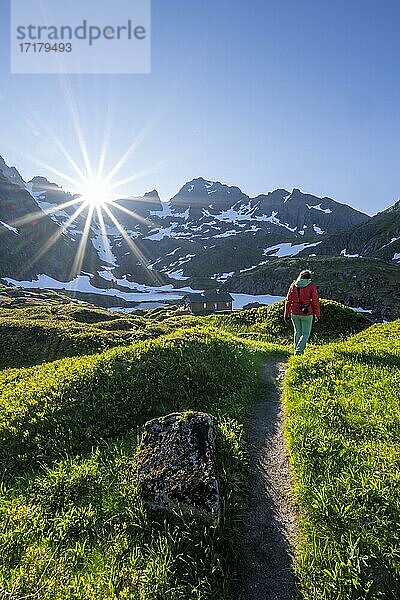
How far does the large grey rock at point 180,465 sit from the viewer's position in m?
5.93

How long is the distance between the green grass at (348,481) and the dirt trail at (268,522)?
24 centimetres

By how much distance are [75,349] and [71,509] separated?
1605 centimetres

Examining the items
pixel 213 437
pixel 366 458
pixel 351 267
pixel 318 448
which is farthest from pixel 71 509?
pixel 351 267

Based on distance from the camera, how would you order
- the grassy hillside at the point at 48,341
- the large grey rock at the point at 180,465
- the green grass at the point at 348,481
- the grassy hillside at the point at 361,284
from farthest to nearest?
1. the grassy hillside at the point at 361,284
2. the grassy hillside at the point at 48,341
3. the large grey rock at the point at 180,465
4. the green grass at the point at 348,481

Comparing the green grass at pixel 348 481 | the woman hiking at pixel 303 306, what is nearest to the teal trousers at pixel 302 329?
the woman hiking at pixel 303 306

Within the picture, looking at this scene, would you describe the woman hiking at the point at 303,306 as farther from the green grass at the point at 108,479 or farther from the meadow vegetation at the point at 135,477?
the green grass at the point at 108,479

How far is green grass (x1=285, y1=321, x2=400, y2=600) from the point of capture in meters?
4.83

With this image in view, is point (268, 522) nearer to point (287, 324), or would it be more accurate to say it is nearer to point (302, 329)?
point (302, 329)

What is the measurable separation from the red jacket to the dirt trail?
731cm

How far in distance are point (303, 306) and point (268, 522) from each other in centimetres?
1087

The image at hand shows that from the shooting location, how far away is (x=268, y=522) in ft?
19.9

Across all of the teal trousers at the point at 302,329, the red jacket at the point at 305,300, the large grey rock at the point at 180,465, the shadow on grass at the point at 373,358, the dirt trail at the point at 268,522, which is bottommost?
the dirt trail at the point at 268,522

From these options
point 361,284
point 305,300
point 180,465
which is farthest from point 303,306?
point 361,284

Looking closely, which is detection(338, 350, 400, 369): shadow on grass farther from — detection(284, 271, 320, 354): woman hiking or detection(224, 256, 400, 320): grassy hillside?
detection(224, 256, 400, 320): grassy hillside
